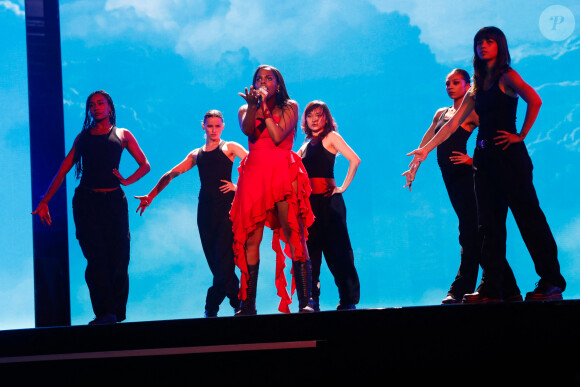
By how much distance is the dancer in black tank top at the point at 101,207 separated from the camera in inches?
155

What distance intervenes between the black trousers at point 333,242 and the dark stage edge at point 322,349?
1.65 metres

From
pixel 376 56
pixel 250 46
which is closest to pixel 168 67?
pixel 250 46

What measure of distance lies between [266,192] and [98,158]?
4.48 ft

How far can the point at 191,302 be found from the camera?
218 inches

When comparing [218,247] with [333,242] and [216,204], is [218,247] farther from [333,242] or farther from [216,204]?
[333,242]

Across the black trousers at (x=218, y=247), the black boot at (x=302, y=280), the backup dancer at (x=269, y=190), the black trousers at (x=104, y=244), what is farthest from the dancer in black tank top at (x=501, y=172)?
the black trousers at (x=104, y=244)

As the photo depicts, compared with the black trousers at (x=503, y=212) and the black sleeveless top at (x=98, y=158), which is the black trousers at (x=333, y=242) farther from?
the black sleeveless top at (x=98, y=158)

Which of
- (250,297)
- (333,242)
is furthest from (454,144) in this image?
(250,297)

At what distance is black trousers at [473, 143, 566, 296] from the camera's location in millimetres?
3059

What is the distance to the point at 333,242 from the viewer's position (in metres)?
4.27

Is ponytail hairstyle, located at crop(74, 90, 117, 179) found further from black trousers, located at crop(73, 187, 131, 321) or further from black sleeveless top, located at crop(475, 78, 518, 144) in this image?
black sleeveless top, located at crop(475, 78, 518, 144)

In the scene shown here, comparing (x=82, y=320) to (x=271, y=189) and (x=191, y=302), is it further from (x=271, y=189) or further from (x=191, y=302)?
(x=271, y=189)

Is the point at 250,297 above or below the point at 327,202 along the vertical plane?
below

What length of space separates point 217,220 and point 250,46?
7.40 ft
